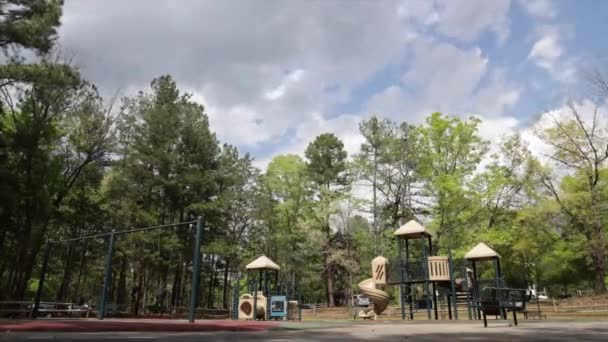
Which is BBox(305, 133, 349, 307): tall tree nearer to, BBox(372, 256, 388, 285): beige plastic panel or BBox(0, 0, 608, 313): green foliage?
BBox(0, 0, 608, 313): green foliage

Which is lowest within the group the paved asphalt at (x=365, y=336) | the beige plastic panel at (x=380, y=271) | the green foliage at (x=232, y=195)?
the paved asphalt at (x=365, y=336)

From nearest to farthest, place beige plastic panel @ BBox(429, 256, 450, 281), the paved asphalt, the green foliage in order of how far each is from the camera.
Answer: the paved asphalt
beige plastic panel @ BBox(429, 256, 450, 281)
the green foliage

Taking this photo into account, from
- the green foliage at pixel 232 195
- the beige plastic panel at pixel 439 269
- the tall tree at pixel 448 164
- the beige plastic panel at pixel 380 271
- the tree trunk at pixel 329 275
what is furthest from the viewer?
the tree trunk at pixel 329 275

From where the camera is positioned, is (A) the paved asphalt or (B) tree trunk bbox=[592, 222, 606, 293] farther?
(B) tree trunk bbox=[592, 222, 606, 293]

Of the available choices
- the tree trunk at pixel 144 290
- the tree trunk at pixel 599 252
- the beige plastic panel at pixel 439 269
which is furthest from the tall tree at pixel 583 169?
the tree trunk at pixel 144 290

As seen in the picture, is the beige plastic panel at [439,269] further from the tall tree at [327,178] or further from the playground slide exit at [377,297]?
the tall tree at [327,178]

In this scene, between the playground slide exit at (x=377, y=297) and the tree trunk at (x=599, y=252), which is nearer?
the playground slide exit at (x=377, y=297)

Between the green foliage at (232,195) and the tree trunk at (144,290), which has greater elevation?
the green foliage at (232,195)

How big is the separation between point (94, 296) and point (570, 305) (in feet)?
173

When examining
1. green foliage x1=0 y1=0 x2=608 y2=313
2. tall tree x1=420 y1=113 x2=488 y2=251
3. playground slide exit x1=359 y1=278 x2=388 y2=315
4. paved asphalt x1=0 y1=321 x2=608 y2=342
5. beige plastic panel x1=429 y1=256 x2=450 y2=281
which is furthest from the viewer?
tall tree x1=420 y1=113 x2=488 y2=251

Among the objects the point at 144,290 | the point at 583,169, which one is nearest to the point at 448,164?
the point at 583,169

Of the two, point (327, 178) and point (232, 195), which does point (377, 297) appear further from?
point (327, 178)

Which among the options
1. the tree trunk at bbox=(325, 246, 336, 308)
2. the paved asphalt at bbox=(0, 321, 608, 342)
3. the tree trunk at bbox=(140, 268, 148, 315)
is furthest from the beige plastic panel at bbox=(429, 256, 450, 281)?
the tree trunk at bbox=(325, 246, 336, 308)

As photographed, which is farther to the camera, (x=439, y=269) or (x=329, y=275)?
(x=329, y=275)
